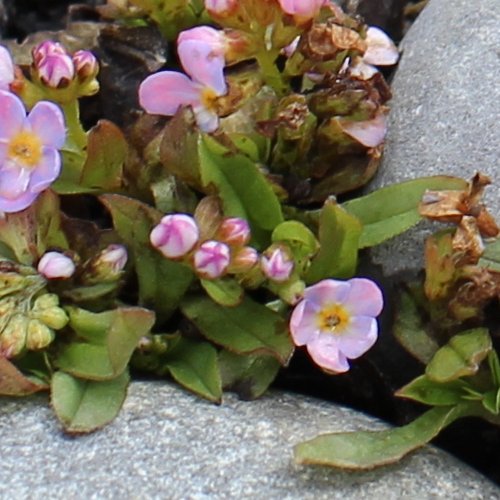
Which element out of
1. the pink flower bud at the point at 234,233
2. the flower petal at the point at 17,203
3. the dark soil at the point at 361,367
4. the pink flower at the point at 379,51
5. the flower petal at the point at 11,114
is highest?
the pink flower at the point at 379,51

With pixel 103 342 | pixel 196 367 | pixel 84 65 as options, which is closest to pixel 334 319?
pixel 196 367

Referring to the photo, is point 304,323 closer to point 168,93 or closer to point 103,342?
point 103,342

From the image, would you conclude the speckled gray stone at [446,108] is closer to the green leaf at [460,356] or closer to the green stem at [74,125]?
the green leaf at [460,356]

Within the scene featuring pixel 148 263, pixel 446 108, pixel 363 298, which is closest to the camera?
pixel 363 298

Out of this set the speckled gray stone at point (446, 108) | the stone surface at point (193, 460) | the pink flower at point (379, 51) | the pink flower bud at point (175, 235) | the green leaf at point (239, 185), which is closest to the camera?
the stone surface at point (193, 460)

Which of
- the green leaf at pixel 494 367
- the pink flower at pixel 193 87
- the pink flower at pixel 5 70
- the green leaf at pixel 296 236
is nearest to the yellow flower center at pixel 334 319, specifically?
the green leaf at pixel 296 236

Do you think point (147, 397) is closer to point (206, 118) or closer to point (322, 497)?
point (322, 497)
